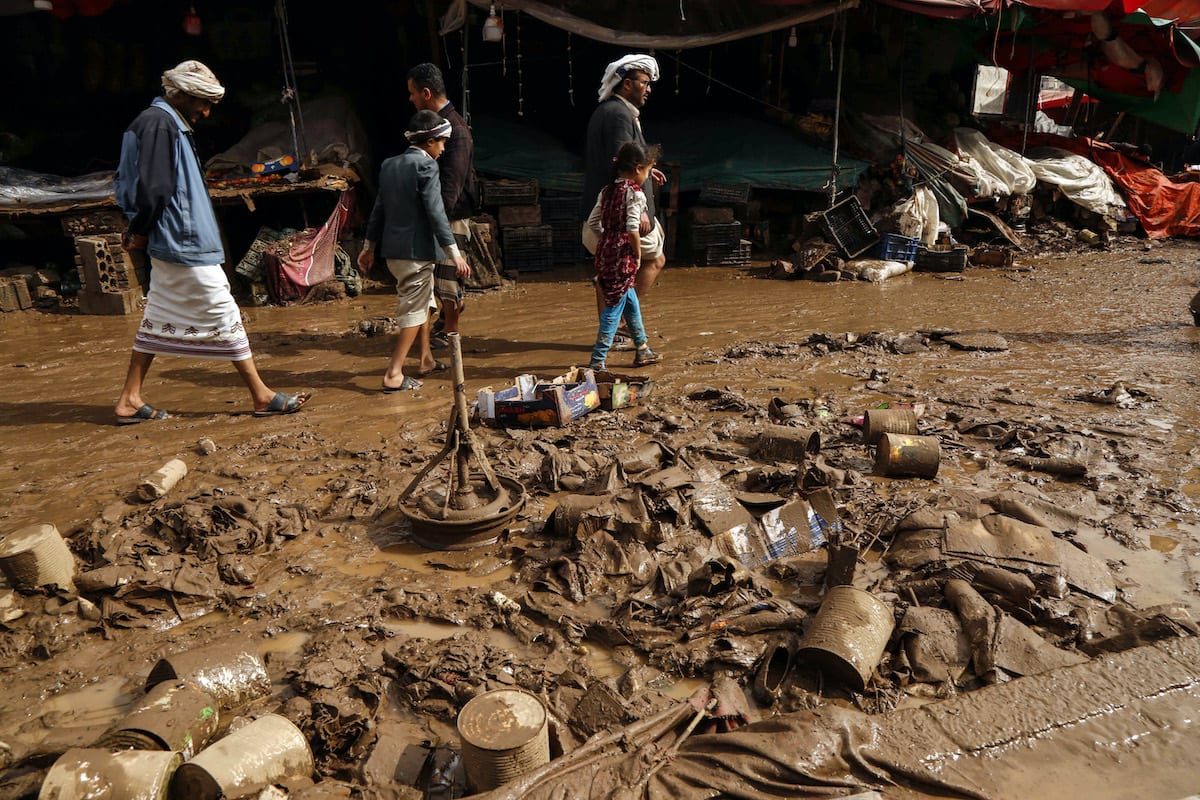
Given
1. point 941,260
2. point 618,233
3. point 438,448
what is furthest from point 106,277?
point 941,260

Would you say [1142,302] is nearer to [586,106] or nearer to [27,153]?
[586,106]

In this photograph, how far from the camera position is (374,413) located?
18.1 feet

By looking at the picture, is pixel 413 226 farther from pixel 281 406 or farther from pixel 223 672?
pixel 223 672

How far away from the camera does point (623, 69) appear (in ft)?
19.9

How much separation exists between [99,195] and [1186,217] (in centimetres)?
1531

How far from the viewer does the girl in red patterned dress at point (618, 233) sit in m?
5.83

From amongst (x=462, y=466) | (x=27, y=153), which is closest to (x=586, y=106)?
(x=27, y=153)

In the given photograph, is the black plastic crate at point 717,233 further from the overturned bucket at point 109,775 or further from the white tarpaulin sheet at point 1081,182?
the overturned bucket at point 109,775

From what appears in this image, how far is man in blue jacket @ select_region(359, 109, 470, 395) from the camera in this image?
215 inches

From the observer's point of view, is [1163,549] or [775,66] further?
[775,66]

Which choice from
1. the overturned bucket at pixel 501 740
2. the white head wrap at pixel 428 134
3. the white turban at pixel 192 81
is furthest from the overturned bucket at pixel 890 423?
the white turban at pixel 192 81

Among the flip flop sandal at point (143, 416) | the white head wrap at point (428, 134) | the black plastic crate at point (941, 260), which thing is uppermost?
the white head wrap at point (428, 134)

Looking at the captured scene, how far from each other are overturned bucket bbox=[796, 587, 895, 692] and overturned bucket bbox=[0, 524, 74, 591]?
3023 millimetres

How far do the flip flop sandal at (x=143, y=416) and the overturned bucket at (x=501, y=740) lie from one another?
12.8 ft
